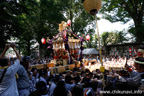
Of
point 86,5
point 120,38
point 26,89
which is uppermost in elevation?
point 120,38

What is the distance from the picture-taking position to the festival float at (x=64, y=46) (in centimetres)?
1100

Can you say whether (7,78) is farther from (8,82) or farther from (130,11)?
(130,11)

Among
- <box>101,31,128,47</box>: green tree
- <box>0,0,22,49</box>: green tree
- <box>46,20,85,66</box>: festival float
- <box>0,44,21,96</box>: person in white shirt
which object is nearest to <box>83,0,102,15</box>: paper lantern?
<box>0,44,21,96</box>: person in white shirt

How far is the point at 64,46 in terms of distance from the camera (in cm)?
1068

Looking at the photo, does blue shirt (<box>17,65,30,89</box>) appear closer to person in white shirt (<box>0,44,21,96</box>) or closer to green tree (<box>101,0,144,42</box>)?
person in white shirt (<box>0,44,21,96</box>)

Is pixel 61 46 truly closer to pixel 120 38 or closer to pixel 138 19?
pixel 138 19

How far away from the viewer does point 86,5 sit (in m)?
→ 2.72

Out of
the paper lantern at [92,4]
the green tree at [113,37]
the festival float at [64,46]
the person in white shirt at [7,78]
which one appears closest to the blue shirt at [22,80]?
the person in white shirt at [7,78]

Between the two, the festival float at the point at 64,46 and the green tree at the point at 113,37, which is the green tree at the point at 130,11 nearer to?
the festival float at the point at 64,46

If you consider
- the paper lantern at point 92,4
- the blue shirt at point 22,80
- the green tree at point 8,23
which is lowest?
the blue shirt at point 22,80

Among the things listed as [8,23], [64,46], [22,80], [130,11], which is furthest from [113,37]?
[22,80]

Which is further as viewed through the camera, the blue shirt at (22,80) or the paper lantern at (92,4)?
A: the paper lantern at (92,4)

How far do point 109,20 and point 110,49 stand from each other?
20.0 feet

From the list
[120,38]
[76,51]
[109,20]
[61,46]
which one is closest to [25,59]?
[61,46]
